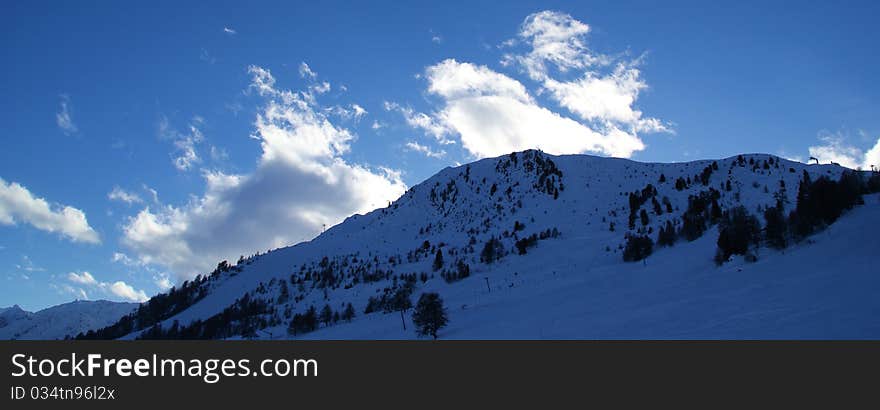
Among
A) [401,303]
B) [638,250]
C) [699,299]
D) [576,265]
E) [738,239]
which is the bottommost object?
[699,299]

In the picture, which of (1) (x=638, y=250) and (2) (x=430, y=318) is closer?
(2) (x=430, y=318)

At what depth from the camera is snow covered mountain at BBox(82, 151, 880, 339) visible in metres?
30.8

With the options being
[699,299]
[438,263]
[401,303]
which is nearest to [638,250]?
[401,303]

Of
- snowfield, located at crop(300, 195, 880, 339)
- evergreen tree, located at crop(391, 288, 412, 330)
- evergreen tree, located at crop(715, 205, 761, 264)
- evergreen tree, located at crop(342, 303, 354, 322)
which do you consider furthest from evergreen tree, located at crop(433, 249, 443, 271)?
evergreen tree, located at crop(715, 205, 761, 264)

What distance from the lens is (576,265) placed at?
3002 inches

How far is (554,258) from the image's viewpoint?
84.9 meters

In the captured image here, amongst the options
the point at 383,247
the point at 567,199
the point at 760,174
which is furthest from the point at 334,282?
the point at 760,174

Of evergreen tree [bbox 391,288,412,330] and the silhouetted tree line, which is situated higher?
the silhouetted tree line

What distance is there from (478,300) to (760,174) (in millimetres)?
93202

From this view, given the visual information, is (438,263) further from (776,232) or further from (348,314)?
(776,232)

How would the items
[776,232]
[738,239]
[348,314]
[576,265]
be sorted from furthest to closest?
[348,314] → [576,265] → [738,239] → [776,232]

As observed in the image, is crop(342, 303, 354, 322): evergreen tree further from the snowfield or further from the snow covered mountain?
the snowfield
